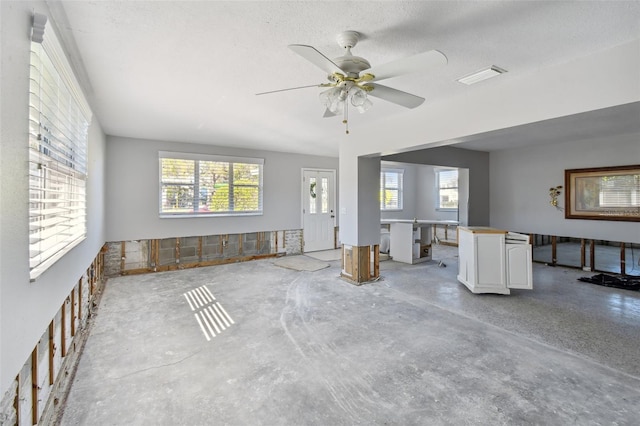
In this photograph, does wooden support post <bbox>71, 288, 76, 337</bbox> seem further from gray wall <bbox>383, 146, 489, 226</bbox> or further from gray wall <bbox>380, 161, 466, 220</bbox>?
gray wall <bbox>380, 161, 466, 220</bbox>

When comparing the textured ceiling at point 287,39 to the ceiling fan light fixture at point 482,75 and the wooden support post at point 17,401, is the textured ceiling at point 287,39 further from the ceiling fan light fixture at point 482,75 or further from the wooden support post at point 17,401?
the wooden support post at point 17,401

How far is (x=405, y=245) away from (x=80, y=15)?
6010 millimetres

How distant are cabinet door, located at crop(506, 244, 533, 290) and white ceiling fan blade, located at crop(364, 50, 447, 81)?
3.33 m

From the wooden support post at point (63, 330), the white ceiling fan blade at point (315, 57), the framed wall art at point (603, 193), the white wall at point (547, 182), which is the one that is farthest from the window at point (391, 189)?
the wooden support post at point (63, 330)

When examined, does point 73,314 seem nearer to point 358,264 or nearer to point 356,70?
point 356,70

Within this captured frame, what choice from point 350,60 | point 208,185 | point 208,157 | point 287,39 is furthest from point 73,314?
point 208,157

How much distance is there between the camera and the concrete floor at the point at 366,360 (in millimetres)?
1984

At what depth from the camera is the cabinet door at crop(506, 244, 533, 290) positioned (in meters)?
4.17

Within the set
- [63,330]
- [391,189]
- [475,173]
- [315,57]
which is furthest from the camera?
[391,189]

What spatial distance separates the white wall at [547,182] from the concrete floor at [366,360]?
5.31 feet

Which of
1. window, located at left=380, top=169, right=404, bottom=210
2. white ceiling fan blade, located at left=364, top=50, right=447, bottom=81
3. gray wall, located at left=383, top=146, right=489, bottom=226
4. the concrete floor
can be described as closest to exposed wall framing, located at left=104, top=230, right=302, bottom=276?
the concrete floor

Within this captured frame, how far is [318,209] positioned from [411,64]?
5941 mm

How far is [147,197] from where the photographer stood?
5.78 m

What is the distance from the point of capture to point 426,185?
9883mm
